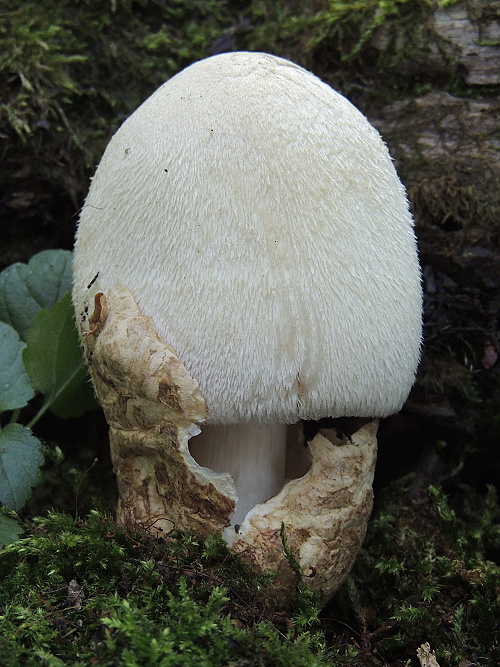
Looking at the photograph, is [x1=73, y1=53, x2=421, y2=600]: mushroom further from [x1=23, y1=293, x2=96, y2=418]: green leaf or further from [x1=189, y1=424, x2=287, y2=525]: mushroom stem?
[x1=23, y1=293, x2=96, y2=418]: green leaf

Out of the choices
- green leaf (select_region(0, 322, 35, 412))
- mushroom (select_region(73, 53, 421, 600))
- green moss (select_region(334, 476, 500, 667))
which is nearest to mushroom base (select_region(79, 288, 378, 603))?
mushroom (select_region(73, 53, 421, 600))

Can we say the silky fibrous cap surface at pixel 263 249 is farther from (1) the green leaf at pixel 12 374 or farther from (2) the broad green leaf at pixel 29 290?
(2) the broad green leaf at pixel 29 290

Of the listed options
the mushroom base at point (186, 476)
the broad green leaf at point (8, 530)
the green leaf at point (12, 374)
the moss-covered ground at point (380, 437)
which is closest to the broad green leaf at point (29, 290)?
the green leaf at point (12, 374)

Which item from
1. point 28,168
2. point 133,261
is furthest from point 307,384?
point 28,168

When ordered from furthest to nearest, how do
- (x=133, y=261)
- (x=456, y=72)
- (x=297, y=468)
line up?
(x=456, y=72)
(x=297, y=468)
(x=133, y=261)

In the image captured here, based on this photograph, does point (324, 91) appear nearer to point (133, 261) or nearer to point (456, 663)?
point (133, 261)

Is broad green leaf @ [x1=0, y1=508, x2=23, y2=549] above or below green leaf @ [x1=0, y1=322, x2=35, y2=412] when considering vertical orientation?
below
